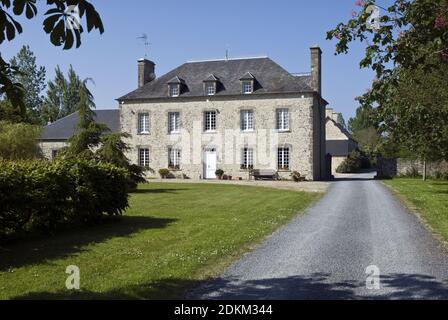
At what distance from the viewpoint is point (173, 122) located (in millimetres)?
37906

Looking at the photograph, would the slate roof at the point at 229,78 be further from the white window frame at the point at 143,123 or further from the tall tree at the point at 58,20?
the tall tree at the point at 58,20

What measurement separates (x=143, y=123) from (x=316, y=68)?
543 inches

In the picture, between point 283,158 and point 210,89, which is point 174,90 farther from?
point 283,158

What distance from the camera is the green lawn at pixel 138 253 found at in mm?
6410

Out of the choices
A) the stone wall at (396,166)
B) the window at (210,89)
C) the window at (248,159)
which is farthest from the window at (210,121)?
the stone wall at (396,166)

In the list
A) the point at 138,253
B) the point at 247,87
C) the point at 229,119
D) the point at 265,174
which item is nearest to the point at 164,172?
the point at 229,119

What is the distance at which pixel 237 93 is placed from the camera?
3600 centimetres

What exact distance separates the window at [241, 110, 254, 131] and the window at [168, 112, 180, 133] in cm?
512

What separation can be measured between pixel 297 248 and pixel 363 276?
91.4 inches

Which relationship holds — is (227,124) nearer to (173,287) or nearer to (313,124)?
(313,124)

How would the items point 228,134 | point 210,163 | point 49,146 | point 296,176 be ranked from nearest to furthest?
point 296,176 < point 228,134 < point 210,163 < point 49,146

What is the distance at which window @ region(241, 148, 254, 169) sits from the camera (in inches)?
1410

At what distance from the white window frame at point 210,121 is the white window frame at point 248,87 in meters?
2.79

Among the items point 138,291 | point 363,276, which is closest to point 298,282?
point 363,276
